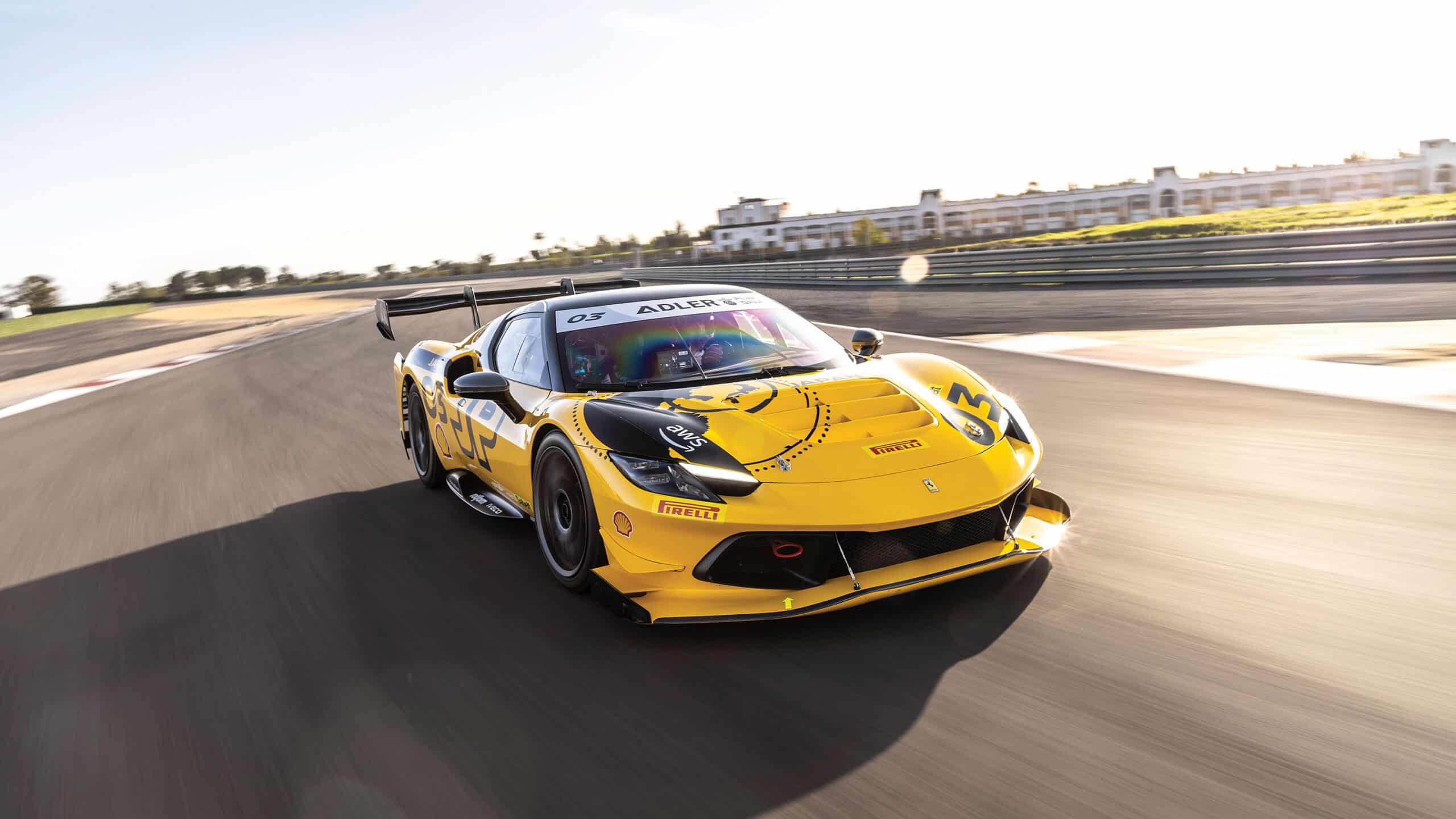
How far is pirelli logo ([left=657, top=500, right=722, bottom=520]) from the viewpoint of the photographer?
311 cm

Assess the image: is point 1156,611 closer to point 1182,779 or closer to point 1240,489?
point 1182,779

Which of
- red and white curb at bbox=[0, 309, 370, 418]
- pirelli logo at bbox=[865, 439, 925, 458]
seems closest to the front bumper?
pirelli logo at bbox=[865, 439, 925, 458]

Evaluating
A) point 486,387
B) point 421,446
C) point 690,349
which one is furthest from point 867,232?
point 486,387

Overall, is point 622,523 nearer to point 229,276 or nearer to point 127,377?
point 127,377

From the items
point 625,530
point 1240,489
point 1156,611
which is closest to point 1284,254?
point 1240,489

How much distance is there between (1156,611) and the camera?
3.16 metres

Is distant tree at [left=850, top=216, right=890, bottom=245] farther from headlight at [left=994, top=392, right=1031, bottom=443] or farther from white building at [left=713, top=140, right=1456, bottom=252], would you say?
headlight at [left=994, top=392, right=1031, bottom=443]

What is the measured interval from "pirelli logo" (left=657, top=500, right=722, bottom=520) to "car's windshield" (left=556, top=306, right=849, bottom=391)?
922 mm

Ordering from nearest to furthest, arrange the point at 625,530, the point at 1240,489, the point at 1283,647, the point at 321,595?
1. the point at 1283,647
2. the point at 625,530
3. the point at 321,595
4. the point at 1240,489

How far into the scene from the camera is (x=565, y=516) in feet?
12.5

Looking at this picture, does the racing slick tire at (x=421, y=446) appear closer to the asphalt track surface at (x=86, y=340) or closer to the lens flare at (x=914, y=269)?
the asphalt track surface at (x=86, y=340)

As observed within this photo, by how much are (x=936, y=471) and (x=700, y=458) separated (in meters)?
0.80

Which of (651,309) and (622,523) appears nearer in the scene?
(622,523)

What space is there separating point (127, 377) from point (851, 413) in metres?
14.6
